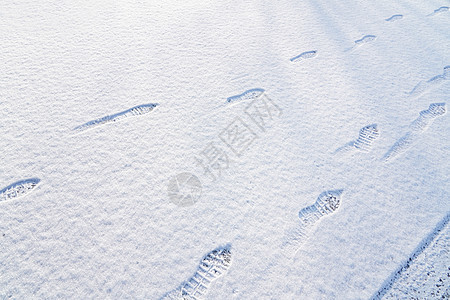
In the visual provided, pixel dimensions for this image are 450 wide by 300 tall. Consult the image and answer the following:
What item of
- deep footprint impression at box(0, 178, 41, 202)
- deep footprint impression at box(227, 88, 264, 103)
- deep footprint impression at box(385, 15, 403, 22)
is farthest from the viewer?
deep footprint impression at box(385, 15, 403, 22)

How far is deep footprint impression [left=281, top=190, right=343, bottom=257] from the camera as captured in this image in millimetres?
887

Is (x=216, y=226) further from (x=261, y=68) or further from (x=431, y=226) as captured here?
(x=261, y=68)

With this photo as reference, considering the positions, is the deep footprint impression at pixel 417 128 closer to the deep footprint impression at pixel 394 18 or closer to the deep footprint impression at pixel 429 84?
the deep footprint impression at pixel 429 84

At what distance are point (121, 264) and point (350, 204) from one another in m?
0.85

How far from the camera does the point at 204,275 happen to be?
825 millimetres

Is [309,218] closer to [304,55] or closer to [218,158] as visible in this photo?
[218,158]

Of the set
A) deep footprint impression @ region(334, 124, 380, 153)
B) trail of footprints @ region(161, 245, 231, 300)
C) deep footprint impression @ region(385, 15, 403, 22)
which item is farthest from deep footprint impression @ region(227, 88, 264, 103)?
deep footprint impression @ region(385, 15, 403, 22)

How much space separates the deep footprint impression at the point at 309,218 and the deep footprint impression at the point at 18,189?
0.97 metres

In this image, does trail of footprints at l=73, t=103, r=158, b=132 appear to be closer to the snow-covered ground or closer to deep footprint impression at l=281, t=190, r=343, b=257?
the snow-covered ground

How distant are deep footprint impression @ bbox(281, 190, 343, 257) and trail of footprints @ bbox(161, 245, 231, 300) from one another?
0.68 ft

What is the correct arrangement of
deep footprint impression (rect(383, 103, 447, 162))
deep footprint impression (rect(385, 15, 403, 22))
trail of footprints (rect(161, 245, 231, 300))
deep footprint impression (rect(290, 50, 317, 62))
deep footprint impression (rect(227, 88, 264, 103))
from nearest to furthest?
trail of footprints (rect(161, 245, 231, 300)), deep footprint impression (rect(383, 103, 447, 162)), deep footprint impression (rect(227, 88, 264, 103)), deep footprint impression (rect(290, 50, 317, 62)), deep footprint impression (rect(385, 15, 403, 22))

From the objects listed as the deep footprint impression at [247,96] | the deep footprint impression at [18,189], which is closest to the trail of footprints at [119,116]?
the deep footprint impression at [18,189]

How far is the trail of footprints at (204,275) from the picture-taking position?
791 mm

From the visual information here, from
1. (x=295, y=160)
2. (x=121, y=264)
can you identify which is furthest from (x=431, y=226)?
(x=121, y=264)
